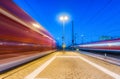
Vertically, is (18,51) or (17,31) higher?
(17,31)

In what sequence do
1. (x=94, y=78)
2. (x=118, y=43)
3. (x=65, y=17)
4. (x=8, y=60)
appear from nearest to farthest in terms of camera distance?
1. (x=94, y=78)
2. (x=8, y=60)
3. (x=118, y=43)
4. (x=65, y=17)

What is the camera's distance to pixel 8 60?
23.6 ft

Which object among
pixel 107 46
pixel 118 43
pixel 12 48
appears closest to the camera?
pixel 12 48

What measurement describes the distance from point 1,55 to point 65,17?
2790 cm

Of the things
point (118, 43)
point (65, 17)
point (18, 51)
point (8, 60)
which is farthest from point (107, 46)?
point (65, 17)

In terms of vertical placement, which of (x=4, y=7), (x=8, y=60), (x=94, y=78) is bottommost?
(x=94, y=78)

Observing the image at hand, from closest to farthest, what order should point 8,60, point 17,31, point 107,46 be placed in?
point 8,60 → point 17,31 → point 107,46

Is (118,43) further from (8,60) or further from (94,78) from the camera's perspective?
(8,60)

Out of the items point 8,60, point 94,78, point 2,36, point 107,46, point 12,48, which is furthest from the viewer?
point 107,46

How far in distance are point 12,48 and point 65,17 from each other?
26.6 meters

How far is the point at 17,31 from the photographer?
8.49 meters

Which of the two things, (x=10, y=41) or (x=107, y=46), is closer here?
(x=10, y=41)

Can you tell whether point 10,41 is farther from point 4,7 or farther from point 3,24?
point 4,7

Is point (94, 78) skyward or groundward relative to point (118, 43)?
groundward
